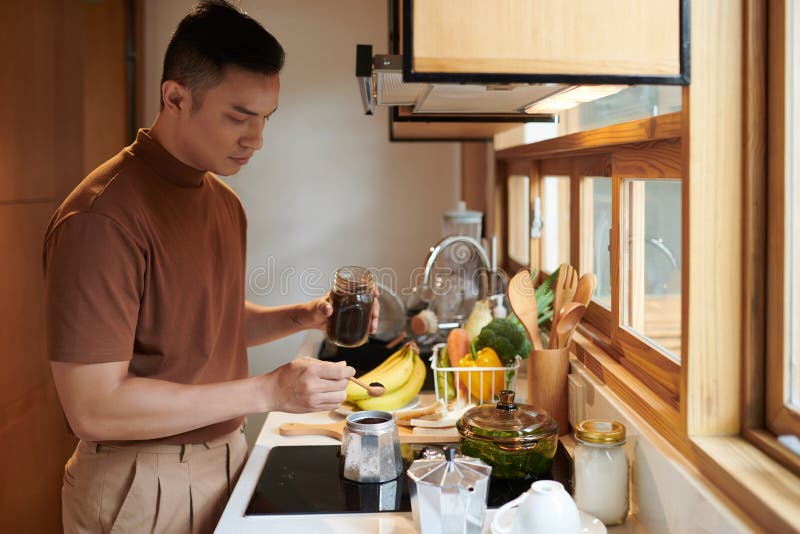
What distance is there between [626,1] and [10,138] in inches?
89.4

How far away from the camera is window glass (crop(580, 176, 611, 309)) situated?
2035 millimetres

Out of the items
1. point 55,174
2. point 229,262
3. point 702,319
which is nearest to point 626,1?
point 702,319

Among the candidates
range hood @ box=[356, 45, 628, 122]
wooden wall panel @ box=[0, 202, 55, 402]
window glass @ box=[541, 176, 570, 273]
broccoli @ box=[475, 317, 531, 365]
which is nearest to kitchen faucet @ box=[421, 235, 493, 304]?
window glass @ box=[541, 176, 570, 273]

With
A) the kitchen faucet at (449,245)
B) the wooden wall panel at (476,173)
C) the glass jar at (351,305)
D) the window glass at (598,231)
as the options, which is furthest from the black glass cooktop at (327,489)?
the wooden wall panel at (476,173)

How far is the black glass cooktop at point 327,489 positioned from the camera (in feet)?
4.57

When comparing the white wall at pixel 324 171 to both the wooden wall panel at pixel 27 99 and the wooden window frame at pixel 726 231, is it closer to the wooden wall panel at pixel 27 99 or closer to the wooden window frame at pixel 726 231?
the wooden wall panel at pixel 27 99

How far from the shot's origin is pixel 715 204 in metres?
1.13

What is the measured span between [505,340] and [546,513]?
903 mm

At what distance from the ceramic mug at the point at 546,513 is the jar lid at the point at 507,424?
281 millimetres

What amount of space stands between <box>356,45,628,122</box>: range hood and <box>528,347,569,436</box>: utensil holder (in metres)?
0.51

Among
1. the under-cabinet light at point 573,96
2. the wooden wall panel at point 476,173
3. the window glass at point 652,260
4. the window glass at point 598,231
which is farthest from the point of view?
the wooden wall panel at point 476,173

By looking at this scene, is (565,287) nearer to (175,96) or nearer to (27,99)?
(175,96)

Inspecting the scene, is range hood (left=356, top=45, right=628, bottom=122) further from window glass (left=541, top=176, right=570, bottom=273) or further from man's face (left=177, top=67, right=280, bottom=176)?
window glass (left=541, top=176, right=570, bottom=273)

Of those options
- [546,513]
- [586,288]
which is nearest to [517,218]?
[586,288]
